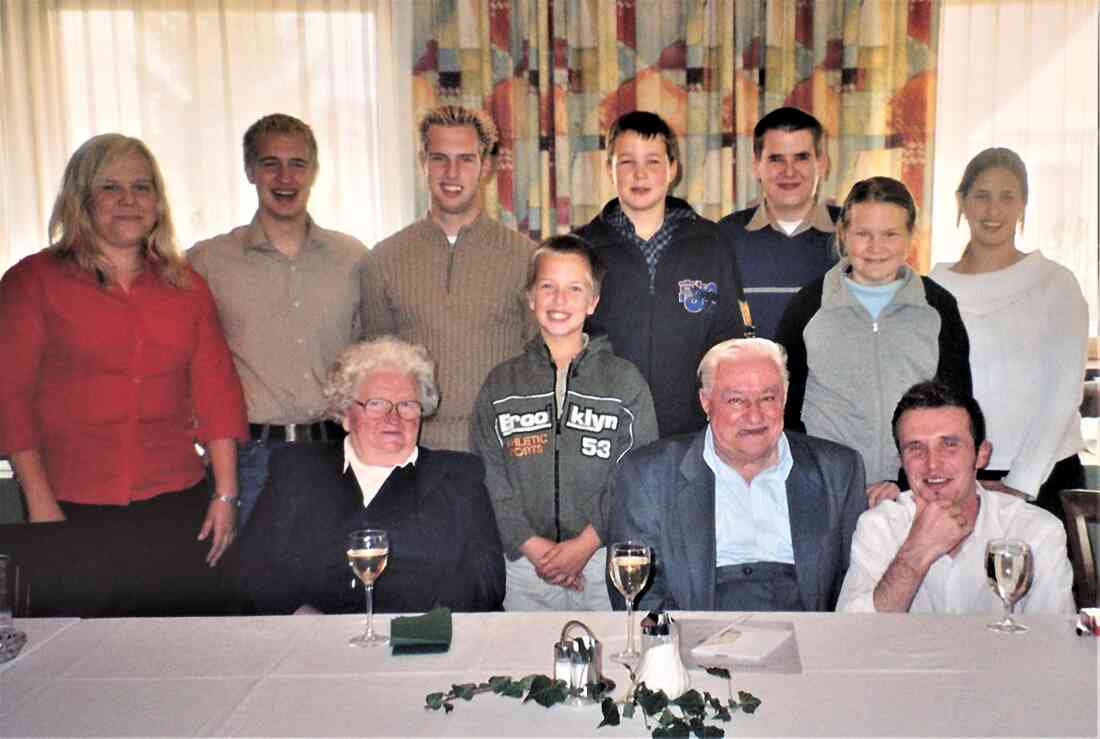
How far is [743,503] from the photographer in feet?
7.57

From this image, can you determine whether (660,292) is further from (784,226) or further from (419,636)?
(419,636)

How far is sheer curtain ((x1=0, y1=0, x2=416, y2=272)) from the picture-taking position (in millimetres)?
4508

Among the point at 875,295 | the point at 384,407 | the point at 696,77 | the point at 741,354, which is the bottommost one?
the point at 384,407

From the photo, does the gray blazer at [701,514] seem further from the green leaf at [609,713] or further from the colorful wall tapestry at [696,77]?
the colorful wall tapestry at [696,77]

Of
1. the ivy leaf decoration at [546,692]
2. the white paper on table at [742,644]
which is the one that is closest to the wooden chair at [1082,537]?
the white paper on table at [742,644]

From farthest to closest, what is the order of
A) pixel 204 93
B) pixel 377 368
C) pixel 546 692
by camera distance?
pixel 204 93 < pixel 377 368 < pixel 546 692

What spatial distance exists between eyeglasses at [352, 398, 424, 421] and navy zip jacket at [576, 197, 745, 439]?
0.69 m

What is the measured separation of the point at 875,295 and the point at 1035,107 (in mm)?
2354

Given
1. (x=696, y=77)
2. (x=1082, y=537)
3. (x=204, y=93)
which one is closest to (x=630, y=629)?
(x=1082, y=537)

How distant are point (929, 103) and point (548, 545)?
2.89 meters

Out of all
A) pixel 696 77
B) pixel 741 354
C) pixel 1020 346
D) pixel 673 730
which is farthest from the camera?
pixel 696 77

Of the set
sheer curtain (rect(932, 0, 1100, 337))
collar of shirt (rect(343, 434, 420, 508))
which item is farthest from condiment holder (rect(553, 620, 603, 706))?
sheer curtain (rect(932, 0, 1100, 337))

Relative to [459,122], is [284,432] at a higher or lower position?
lower

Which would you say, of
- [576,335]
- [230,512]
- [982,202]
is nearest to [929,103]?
[982,202]
